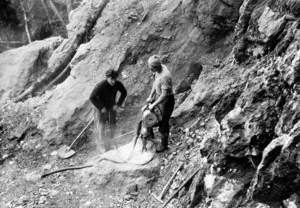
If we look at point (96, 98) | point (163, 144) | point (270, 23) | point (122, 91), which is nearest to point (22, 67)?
point (96, 98)

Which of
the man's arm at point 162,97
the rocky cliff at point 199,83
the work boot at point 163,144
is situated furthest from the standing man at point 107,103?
the work boot at point 163,144

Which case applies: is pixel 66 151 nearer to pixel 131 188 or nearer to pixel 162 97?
pixel 131 188

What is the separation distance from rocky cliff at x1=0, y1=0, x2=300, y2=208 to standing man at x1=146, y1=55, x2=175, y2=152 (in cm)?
45

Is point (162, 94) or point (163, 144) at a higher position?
point (162, 94)

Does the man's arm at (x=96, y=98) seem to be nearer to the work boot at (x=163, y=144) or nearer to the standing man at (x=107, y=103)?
the standing man at (x=107, y=103)

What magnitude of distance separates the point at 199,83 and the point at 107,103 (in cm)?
196

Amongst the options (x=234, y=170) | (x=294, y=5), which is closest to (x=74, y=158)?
(x=234, y=170)

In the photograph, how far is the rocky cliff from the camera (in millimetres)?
4965

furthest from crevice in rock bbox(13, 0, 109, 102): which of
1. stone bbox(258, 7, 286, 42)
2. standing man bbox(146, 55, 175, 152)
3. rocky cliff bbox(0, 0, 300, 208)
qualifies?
stone bbox(258, 7, 286, 42)

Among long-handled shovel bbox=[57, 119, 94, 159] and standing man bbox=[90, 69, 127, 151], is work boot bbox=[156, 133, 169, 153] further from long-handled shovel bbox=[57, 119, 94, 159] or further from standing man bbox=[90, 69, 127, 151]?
long-handled shovel bbox=[57, 119, 94, 159]

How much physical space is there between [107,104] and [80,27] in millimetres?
3741

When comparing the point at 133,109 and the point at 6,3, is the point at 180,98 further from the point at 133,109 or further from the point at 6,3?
the point at 6,3

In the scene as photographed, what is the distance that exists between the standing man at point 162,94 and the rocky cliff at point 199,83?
17.9 inches

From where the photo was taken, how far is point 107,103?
8133 millimetres
